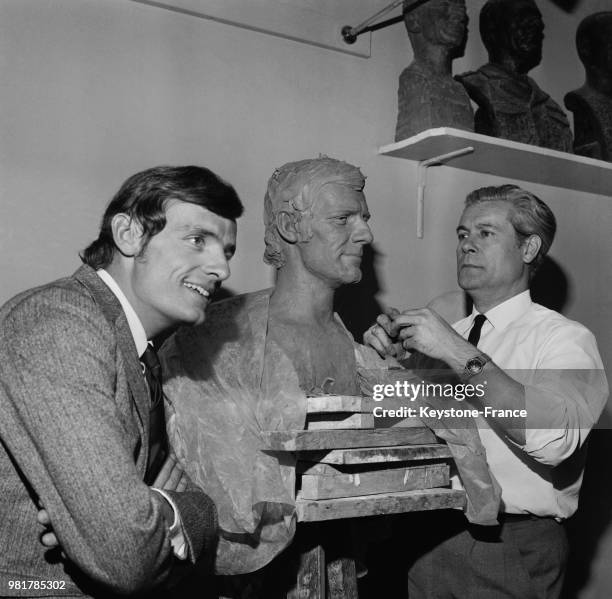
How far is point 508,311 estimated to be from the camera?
7.86ft

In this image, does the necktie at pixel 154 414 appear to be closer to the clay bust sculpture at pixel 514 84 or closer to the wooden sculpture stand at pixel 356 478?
the wooden sculpture stand at pixel 356 478

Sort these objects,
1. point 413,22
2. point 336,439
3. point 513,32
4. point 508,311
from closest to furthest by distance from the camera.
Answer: point 336,439, point 508,311, point 413,22, point 513,32

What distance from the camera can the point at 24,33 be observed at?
2383mm

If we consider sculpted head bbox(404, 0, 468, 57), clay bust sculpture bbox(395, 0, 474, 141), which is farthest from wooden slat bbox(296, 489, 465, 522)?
sculpted head bbox(404, 0, 468, 57)

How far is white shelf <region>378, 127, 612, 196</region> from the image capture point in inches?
114

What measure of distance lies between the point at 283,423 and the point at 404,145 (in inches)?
57.5

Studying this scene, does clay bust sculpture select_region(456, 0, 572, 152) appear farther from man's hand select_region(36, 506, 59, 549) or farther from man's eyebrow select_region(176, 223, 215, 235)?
man's hand select_region(36, 506, 59, 549)

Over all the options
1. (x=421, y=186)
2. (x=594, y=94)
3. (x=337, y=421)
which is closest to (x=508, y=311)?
(x=337, y=421)

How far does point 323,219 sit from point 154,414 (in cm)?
82

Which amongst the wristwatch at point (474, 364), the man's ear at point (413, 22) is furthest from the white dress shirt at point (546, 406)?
the man's ear at point (413, 22)

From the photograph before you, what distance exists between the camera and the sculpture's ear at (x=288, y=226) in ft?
7.32

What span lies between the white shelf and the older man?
1.69 feet

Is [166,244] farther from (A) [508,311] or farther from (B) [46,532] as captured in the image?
(A) [508,311]

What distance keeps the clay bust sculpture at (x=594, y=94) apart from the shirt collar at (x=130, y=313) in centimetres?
258
